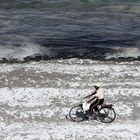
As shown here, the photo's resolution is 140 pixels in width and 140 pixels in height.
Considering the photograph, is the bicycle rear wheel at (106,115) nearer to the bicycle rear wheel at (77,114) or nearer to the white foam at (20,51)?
the bicycle rear wheel at (77,114)

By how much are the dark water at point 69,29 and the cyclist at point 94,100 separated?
1215 centimetres

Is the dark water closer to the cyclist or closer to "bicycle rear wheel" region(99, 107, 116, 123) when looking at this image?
"bicycle rear wheel" region(99, 107, 116, 123)

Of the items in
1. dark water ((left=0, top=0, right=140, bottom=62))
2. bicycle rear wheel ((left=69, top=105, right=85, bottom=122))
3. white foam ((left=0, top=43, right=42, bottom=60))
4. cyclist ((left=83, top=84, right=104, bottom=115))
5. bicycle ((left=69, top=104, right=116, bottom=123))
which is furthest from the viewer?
dark water ((left=0, top=0, right=140, bottom=62))

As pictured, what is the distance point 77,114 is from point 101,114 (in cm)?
170

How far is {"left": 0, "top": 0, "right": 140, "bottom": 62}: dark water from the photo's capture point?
40938 mm

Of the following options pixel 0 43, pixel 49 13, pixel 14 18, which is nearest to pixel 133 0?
pixel 49 13

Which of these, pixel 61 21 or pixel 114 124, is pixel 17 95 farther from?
pixel 61 21

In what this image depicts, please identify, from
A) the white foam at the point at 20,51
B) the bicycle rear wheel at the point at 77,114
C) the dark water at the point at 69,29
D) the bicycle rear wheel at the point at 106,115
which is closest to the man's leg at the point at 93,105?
the bicycle rear wheel at the point at 106,115

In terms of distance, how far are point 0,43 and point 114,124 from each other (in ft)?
65.0

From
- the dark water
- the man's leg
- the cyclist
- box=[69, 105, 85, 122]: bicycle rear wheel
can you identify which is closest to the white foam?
the dark water

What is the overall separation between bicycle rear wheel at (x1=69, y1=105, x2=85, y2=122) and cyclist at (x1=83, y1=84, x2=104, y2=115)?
0.76m

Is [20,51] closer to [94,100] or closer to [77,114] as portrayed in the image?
[77,114]

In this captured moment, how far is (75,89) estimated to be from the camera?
3178 cm

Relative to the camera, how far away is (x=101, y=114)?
→ 27.7 metres
